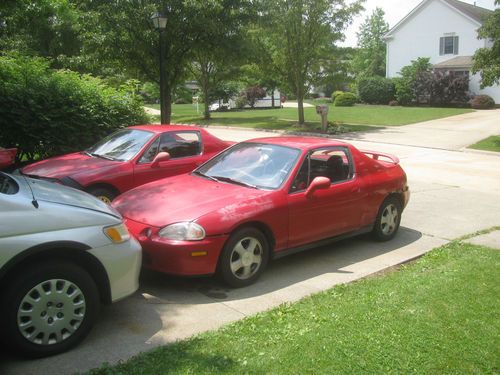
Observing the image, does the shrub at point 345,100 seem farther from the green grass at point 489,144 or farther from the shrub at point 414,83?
the green grass at point 489,144

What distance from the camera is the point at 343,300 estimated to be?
14.8 ft

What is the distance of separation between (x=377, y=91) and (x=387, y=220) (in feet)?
127

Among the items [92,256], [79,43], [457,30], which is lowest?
[92,256]

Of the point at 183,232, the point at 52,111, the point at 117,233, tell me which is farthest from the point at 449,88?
the point at 117,233

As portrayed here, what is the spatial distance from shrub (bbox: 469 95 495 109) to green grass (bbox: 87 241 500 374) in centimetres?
3683

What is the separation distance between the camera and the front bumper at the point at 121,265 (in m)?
3.82

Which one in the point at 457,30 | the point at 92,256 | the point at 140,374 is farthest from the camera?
the point at 457,30

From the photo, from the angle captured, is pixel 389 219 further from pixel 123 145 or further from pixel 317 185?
pixel 123 145

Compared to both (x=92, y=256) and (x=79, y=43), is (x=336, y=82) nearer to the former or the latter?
(x=79, y=43)

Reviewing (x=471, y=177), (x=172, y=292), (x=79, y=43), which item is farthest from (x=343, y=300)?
(x=79, y=43)

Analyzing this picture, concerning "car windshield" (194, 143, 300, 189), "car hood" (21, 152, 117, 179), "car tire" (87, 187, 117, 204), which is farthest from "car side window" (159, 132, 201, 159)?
"car windshield" (194, 143, 300, 189)

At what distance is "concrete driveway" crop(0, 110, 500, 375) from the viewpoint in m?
3.71

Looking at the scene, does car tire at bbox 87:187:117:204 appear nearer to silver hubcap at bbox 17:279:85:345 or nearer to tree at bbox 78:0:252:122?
silver hubcap at bbox 17:279:85:345

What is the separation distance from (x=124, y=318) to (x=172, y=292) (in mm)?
707
